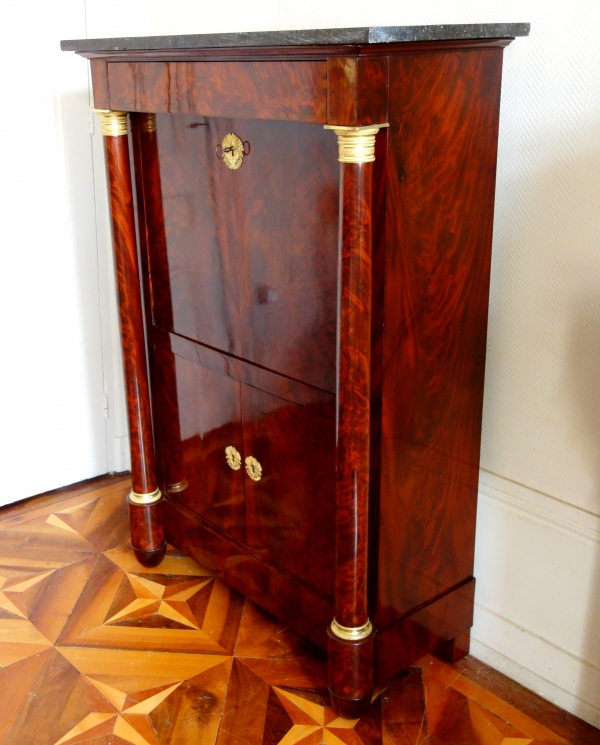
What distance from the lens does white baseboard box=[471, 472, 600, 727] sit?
5.10 feet

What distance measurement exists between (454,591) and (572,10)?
3.67ft

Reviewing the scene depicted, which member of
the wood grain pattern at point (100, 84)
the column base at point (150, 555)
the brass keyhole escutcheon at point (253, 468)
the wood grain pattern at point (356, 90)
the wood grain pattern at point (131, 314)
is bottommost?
the column base at point (150, 555)

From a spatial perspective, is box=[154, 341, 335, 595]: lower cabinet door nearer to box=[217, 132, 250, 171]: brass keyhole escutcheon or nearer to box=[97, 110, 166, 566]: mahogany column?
box=[97, 110, 166, 566]: mahogany column

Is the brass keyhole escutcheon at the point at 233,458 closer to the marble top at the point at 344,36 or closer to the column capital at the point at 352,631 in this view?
the column capital at the point at 352,631

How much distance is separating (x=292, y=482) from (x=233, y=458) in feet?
0.67

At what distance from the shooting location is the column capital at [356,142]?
122cm

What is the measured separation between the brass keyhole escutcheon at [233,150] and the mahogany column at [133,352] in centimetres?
35

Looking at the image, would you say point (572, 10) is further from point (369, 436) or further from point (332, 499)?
point (332, 499)

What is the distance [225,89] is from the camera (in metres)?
1.43

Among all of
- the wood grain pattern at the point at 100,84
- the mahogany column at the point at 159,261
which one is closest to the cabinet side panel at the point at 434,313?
the mahogany column at the point at 159,261

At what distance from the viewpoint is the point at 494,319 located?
5.26 ft

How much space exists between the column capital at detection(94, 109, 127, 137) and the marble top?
27 centimetres

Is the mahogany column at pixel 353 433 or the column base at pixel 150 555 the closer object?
the mahogany column at pixel 353 433

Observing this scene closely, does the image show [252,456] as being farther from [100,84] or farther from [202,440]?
[100,84]
